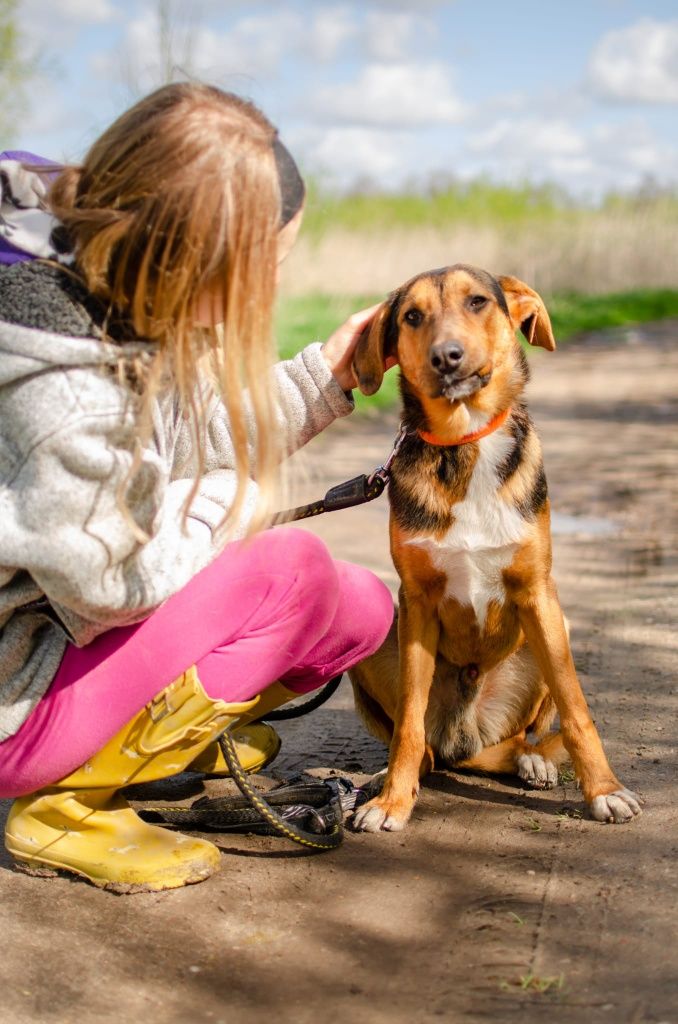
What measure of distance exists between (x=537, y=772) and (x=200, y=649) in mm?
1200

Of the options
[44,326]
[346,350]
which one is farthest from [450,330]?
[44,326]

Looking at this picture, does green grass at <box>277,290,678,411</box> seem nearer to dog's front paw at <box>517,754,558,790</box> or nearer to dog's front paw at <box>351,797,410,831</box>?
dog's front paw at <box>517,754,558,790</box>

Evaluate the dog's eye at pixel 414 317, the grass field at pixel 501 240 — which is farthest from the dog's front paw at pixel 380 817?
the grass field at pixel 501 240

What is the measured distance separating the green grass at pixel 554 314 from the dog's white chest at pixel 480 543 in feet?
24.9

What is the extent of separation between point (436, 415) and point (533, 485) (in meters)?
0.36

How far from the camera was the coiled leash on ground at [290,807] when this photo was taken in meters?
2.88

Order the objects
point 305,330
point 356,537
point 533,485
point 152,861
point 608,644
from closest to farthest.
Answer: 1. point 152,861
2. point 533,485
3. point 608,644
4. point 356,537
5. point 305,330

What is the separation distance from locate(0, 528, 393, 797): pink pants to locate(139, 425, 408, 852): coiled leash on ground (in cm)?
22

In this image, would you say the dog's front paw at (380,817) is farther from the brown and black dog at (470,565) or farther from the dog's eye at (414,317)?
the dog's eye at (414,317)

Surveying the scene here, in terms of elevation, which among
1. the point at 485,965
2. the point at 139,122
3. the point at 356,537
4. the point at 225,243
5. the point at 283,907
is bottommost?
the point at 356,537

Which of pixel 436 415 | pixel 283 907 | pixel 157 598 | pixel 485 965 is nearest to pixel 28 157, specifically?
pixel 157 598

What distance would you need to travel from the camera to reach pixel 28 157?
105 inches

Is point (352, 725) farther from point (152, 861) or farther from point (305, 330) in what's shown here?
point (305, 330)

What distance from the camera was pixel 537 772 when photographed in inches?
132
